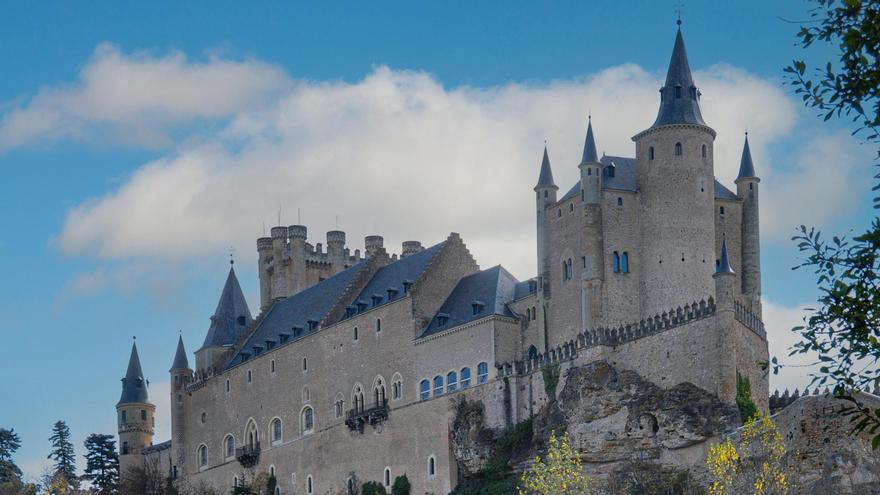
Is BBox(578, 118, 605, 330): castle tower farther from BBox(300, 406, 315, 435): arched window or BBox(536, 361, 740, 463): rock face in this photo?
BBox(300, 406, 315, 435): arched window

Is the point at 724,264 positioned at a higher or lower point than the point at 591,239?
lower

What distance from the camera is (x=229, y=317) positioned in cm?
10150

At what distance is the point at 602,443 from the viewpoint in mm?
Result: 64250

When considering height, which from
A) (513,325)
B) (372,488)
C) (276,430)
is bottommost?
(372,488)

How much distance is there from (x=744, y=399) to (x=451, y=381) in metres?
17.6

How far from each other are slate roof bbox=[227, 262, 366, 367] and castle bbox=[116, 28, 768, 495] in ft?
0.73

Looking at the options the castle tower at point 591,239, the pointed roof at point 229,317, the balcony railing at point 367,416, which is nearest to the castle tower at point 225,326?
the pointed roof at point 229,317

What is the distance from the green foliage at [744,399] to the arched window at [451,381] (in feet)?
54.5

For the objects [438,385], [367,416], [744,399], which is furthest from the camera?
[367,416]

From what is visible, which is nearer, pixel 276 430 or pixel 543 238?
pixel 543 238

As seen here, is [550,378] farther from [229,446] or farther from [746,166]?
[229,446]

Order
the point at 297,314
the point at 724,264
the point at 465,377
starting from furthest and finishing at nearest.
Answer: the point at 297,314 < the point at 465,377 < the point at 724,264

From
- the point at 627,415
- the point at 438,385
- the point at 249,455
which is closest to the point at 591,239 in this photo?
the point at 627,415

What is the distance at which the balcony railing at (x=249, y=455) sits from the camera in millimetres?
89375
